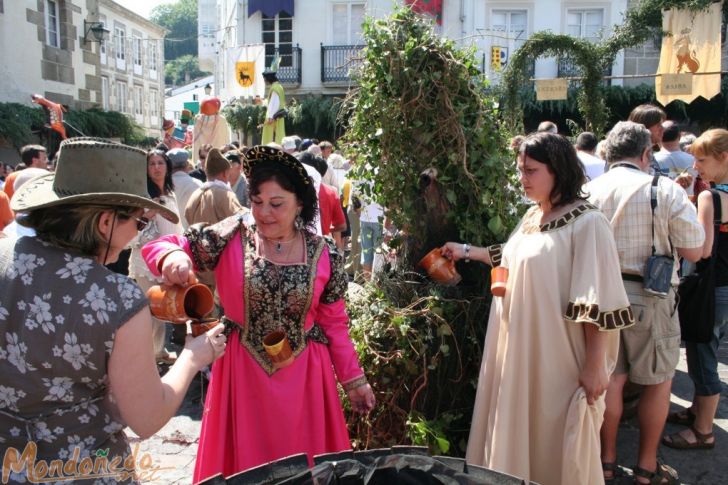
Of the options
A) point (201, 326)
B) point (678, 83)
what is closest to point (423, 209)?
point (201, 326)

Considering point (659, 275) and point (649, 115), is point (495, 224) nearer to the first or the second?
point (659, 275)

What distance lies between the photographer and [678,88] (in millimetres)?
9469

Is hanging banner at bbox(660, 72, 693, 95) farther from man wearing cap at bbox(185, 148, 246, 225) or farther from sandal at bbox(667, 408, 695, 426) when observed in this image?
man wearing cap at bbox(185, 148, 246, 225)

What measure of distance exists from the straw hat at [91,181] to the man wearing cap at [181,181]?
4162 mm

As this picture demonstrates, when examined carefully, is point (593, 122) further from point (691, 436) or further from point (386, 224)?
point (386, 224)

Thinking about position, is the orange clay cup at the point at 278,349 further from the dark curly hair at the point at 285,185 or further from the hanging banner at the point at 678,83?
the hanging banner at the point at 678,83

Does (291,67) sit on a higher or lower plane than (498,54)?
higher

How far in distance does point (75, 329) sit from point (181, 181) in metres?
4.58

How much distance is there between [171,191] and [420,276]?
314cm

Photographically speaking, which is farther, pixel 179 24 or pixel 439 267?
pixel 179 24

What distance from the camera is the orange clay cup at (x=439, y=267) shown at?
299 cm

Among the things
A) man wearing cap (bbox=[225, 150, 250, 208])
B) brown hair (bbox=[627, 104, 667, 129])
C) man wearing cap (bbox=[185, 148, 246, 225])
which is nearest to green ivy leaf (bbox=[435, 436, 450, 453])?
man wearing cap (bbox=[185, 148, 246, 225])

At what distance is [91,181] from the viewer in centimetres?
161

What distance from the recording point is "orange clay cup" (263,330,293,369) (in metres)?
2.21
